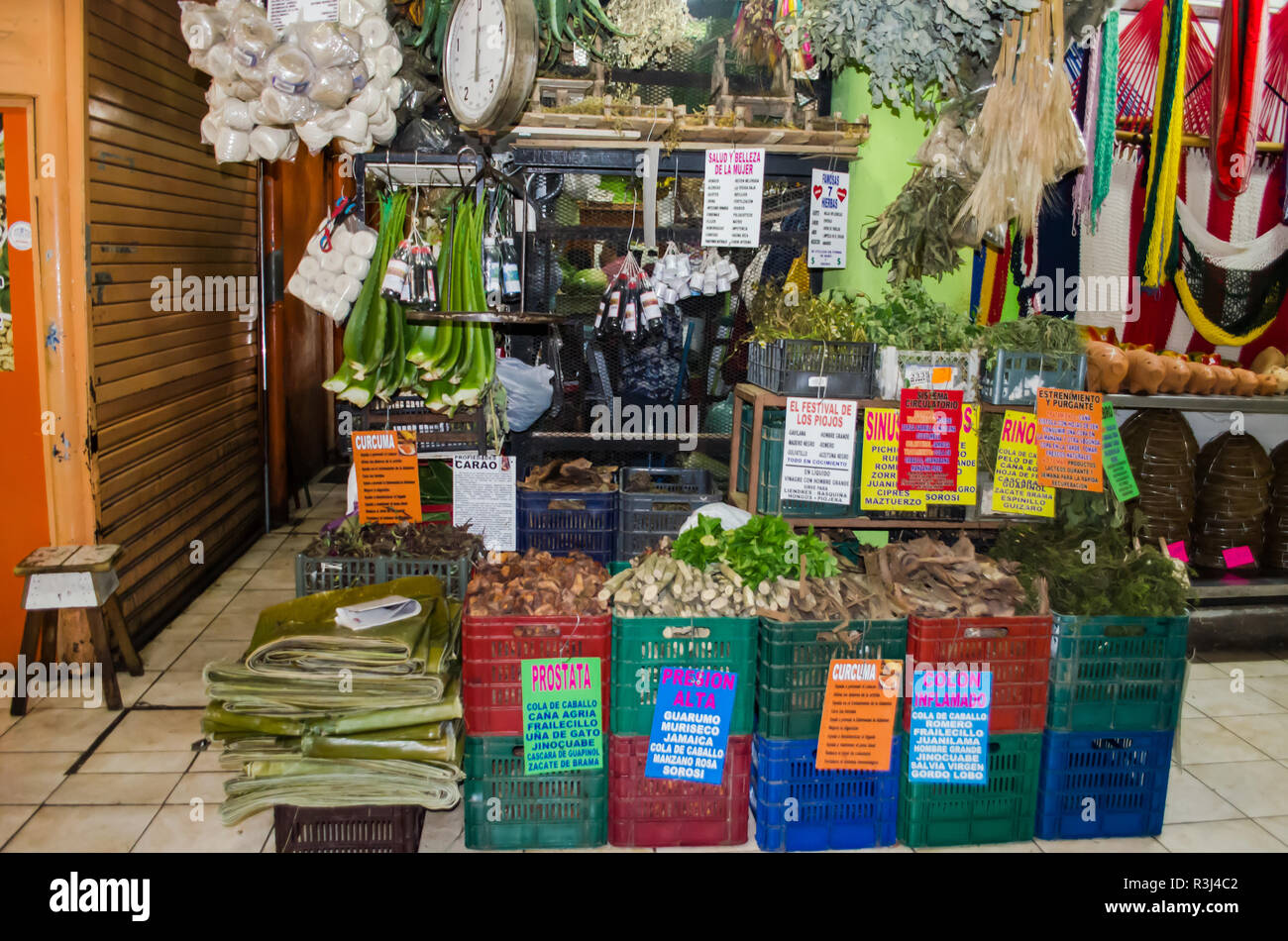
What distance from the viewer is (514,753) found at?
115 inches

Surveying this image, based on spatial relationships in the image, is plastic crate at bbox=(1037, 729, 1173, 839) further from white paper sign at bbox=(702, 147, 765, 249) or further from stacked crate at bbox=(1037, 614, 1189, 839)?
white paper sign at bbox=(702, 147, 765, 249)

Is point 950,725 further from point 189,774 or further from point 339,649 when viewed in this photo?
point 189,774

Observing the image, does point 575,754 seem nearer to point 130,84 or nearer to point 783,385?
point 783,385

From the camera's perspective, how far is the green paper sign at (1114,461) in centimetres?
367

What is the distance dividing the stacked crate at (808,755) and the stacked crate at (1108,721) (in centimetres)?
53

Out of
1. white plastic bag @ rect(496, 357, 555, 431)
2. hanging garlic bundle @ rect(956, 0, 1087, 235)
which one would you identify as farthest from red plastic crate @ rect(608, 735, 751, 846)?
hanging garlic bundle @ rect(956, 0, 1087, 235)

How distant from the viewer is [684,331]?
4.70 meters

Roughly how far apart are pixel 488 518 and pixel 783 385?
1410mm

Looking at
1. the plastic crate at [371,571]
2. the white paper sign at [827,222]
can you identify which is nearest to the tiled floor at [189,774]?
the plastic crate at [371,571]

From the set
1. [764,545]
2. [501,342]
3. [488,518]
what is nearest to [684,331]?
[501,342]

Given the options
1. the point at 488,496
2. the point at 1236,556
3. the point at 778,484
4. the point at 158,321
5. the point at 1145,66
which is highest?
the point at 1145,66

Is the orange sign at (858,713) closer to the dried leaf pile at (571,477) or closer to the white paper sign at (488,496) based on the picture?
the dried leaf pile at (571,477)

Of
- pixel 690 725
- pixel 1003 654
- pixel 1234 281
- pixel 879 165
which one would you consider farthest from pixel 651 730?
pixel 1234 281

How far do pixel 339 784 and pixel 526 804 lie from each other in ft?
1.85
